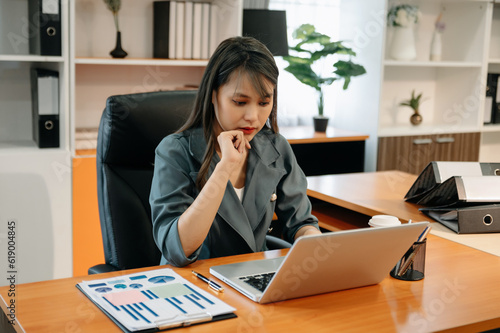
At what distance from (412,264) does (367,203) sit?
0.66 metres

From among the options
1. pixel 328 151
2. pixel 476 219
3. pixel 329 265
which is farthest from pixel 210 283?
pixel 328 151

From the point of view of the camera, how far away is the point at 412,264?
1.40m

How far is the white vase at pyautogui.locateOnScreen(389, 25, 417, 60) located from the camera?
3.78 metres

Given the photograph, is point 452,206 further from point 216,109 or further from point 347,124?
point 347,124

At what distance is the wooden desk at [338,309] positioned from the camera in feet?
3.62

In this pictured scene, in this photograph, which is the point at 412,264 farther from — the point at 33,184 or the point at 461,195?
the point at 33,184

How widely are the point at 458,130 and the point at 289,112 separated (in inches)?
43.1

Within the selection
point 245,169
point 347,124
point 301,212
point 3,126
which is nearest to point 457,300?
point 301,212

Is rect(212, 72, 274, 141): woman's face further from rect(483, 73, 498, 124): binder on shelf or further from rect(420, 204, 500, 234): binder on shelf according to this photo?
rect(483, 73, 498, 124): binder on shelf

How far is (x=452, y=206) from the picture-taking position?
1.87m

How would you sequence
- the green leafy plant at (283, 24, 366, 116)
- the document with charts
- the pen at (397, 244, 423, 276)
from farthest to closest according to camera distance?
the green leafy plant at (283, 24, 366, 116) < the pen at (397, 244, 423, 276) < the document with charts

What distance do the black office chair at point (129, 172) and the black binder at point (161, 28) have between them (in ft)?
4.23

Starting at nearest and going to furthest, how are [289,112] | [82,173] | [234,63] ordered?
[234,63], [82,173], [289,112]

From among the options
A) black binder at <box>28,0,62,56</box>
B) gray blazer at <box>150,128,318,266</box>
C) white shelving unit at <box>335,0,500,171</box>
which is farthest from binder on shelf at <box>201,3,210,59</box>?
gray blazer at <box>150,128,318,266</box>
